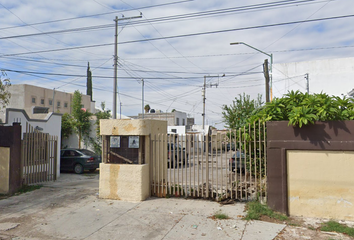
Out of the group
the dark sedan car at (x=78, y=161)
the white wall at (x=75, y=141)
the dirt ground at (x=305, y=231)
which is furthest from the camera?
the white wall at (x=75, y=141)

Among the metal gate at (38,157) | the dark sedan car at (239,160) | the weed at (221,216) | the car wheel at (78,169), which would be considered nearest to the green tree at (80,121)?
the car wheel at (78,169)

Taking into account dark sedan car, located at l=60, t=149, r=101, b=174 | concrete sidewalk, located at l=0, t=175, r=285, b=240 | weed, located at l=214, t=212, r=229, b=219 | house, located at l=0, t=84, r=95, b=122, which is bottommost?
concrete sidewalk, located at l=0, t=175, r=285, b=240

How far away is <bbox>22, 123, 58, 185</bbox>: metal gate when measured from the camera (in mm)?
10211

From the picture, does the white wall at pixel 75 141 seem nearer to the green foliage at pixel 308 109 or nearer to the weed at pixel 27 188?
the weed at pixel 27 188

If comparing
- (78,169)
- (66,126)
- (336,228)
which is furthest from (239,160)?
(66,126)

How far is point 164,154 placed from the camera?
8.39 m

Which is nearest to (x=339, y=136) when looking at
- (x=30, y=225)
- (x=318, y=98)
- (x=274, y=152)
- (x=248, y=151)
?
(x=318, y=98)

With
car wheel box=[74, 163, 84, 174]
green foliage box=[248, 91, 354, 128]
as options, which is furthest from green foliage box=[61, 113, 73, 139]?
green foliage box=[248, 91, 354, 128]

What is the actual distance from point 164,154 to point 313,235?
4.41 m

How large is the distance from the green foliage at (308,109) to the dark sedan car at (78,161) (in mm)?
11126

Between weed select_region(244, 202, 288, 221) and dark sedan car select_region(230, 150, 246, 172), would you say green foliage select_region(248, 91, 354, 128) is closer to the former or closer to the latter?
dark sedan car select_region(230, 150, 246, 172)

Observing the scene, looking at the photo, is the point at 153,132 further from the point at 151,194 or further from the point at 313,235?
the point at 313,235

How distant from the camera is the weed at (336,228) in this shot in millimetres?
5672

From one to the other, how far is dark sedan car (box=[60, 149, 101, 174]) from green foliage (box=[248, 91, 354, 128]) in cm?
1113
